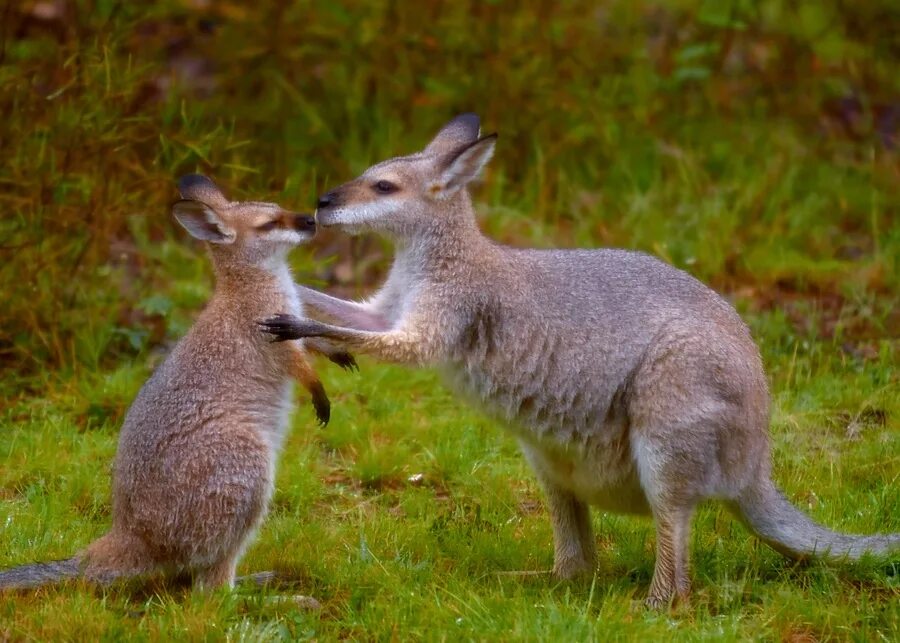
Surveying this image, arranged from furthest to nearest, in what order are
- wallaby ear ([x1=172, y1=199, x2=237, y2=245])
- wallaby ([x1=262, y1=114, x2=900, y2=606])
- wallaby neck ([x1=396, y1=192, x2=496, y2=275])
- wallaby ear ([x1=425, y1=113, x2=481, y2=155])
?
wallaby ear ([x1=425, y1=113, x2=481, y2=155]) < wallaby neck ([x1=396, y1=192, x2=496, y2=275]) < wallaby ear ([x1=172, y1=199, x2=237, y2=245]) < wallaby ([x1=262, y1=114, x2=900, y2=606])

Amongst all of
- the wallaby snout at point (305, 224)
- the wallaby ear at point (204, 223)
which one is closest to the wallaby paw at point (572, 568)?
the wallaby snout at point (305, 224)

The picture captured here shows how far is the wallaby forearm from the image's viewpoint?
600 centimetres

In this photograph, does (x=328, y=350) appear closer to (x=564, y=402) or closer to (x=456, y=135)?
(x=564, y=402)

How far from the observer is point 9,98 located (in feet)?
26.2

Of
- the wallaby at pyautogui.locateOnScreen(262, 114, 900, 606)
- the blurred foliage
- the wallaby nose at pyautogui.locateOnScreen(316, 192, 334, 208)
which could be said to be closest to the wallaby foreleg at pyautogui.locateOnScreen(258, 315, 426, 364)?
the wallaby at pyautogui.locateOnScreen(262, 114, 900, 606)

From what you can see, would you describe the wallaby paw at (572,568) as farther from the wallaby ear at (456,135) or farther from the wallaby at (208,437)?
the wallaby ear at (456,135)

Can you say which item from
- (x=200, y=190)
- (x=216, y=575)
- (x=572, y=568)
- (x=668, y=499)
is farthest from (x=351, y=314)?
(x=668, y=499)

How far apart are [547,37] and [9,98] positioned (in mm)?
4516

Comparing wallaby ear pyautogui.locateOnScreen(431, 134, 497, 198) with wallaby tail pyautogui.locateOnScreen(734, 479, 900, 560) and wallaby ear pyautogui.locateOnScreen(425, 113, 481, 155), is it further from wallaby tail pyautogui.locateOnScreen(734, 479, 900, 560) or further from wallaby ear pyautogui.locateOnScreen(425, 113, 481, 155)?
wallaby tail pyautogui.locateOnScreen(734, 479, 900, 560)

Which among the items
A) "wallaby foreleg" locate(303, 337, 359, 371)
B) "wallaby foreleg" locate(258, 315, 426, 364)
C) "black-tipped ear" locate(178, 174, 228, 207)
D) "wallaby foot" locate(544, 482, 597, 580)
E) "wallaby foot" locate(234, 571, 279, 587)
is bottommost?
"wallaby foot" locate(234, 571, 279, 587)

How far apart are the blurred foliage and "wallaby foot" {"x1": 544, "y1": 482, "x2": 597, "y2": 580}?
3.17 metres

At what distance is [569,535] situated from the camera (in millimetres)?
5887

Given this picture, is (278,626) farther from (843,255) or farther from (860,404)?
(843,255)

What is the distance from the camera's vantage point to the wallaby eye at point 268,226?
5.88 m
